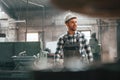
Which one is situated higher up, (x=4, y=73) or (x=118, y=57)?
(x=118, y=57)

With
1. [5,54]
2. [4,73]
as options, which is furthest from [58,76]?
[5,54]

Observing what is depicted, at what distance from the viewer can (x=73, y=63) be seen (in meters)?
0.37

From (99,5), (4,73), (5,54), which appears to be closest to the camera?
(99,5)

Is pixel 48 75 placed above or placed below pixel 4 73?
above

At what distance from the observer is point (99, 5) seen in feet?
1.00

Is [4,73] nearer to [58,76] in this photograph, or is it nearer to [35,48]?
[35,48]

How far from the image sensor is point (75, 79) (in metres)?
0.34

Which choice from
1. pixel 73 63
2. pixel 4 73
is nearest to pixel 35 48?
pixel 4 73

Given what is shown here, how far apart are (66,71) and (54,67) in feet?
0.08

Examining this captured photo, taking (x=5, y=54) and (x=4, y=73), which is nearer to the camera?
(x=4, y=73)

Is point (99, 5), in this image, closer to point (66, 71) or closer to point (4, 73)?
point (66, 71)

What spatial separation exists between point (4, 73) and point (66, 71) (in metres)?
2.28

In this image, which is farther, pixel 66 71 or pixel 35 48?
pixel 35 48

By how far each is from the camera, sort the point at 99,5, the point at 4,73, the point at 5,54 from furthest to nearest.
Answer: the point at 5,54 < the point at 4,73 < the point at 99,5
